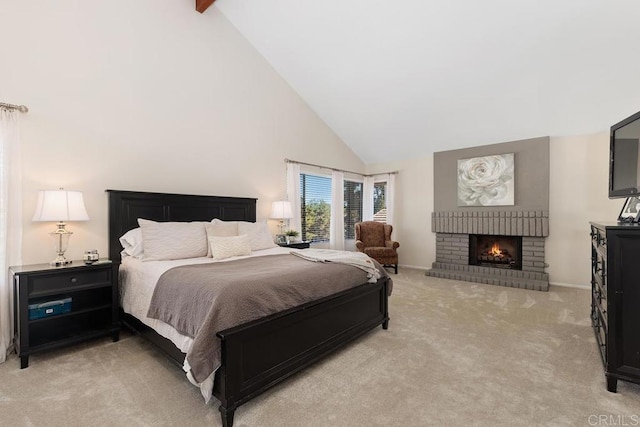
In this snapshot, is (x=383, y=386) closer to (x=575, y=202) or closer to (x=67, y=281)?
(x=67, y=281)

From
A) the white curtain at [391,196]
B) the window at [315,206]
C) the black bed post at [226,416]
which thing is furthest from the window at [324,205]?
the black bed post at [226,416]

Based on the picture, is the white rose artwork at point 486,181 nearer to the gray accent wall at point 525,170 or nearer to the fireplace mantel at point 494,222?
the gray accent wall at point 525,170

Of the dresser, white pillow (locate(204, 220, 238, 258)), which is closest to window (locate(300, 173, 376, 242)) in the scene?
white pillow (locate(204, 220, 238, 258))

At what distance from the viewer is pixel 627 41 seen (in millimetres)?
3295

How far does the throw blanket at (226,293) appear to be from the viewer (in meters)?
1.75

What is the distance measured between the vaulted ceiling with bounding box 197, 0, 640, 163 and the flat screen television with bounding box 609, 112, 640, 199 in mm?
1676

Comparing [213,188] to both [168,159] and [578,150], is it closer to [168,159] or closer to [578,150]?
[168,159]

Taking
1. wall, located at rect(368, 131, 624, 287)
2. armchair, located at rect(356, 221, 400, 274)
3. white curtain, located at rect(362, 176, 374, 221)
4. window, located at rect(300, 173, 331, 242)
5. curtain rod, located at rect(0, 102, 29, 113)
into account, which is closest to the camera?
curtain rod, located at rect(0, 102, 29, 113)

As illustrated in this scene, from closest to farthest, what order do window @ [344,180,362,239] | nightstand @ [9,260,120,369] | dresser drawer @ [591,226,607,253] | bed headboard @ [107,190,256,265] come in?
dresser drawer @ [591,226,607,253] < nightstand @ [9,260,120,369] < bed headboard @ [107,190,256,265] < window @ [344,180,362,239]

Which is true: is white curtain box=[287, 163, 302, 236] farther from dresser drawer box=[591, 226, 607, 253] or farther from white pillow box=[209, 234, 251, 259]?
dresser drawer box=[591, 226, 607, 253]

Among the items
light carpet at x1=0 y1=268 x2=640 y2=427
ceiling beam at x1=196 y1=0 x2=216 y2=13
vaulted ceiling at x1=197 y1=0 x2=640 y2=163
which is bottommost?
light carpet at x1=0 y1=268 x2=640 y2=427

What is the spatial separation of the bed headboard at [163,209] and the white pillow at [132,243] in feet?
0.38

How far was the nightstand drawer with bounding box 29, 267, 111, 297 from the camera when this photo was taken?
251 cm

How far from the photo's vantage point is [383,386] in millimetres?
2096
